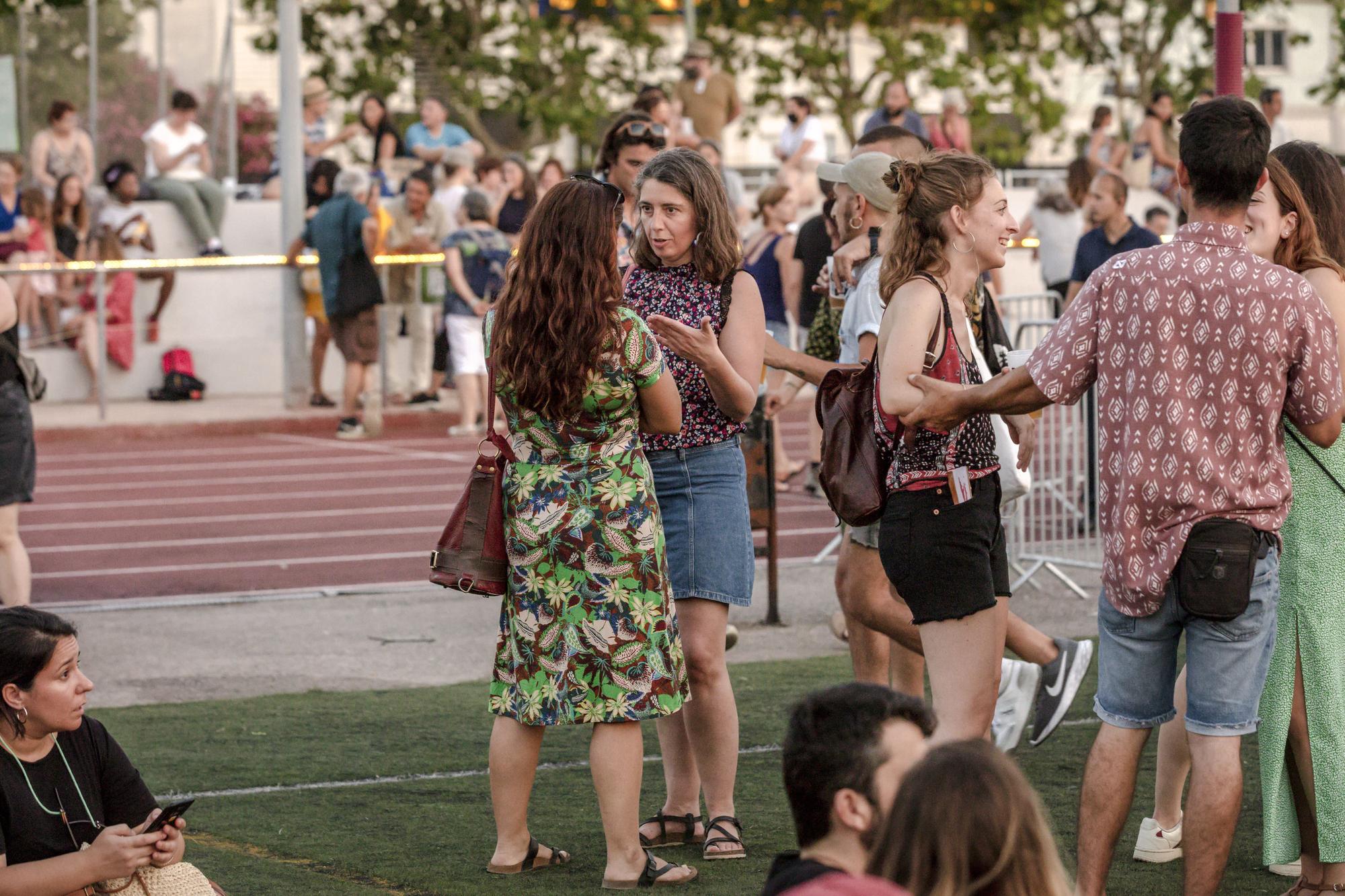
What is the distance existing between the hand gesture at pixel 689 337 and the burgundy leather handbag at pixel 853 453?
0.33 metres

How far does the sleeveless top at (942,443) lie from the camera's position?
5074 mm

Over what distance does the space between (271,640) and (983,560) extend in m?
4.82

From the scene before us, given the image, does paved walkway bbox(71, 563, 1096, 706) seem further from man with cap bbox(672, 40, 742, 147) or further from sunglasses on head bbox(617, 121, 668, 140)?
man with cap bbox(672, 40, 742, 147)

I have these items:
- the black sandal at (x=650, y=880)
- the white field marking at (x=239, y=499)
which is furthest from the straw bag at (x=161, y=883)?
the white field marking at (x=239, y=499)

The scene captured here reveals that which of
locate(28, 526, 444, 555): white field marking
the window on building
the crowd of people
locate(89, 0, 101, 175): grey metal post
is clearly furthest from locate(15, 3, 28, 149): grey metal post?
the window on building

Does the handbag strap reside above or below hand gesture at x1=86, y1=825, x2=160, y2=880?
above

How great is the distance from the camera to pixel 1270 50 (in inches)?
2362

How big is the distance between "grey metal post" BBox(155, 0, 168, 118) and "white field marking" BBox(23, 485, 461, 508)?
33.4 ft

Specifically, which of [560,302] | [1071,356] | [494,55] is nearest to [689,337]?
[560,302]

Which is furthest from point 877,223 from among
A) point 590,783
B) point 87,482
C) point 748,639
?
point 87,482

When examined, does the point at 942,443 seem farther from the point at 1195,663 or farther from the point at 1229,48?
the point at 1229,48

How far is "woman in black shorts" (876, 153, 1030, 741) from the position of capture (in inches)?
199

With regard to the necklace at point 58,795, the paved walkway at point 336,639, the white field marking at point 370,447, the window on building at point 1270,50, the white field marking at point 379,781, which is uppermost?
the window on building at point 1270,50

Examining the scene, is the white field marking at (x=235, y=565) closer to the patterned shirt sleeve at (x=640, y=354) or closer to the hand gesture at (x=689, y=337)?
the hand gesture at (x=689, y=337)
